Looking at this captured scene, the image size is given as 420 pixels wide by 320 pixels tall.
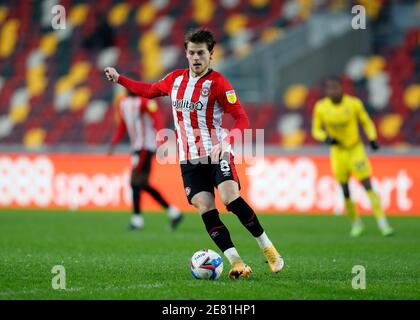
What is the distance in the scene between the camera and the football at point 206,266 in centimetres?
778

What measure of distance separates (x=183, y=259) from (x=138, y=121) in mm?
5255

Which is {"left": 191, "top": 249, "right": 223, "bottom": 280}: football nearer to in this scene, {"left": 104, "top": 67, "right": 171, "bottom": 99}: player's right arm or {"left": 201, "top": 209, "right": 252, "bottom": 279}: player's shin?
{"left": 201, "top": 209, "right": 252, "bottom": 279}: player's shin

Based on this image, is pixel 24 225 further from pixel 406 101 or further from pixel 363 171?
pixel 406 101

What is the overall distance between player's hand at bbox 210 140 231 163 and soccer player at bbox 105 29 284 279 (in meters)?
0.07

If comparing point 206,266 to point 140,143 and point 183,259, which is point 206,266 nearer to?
point 183,259

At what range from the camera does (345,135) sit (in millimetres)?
13922

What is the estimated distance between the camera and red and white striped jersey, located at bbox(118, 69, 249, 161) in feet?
26.2

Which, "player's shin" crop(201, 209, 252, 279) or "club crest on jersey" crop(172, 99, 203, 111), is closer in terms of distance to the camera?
"player's shin" crop(201, 209, 252, 279)

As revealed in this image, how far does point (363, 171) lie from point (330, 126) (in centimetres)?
86

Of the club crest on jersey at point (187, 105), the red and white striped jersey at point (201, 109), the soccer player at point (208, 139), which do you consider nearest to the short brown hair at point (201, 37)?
the soccer player at point (208, 139)

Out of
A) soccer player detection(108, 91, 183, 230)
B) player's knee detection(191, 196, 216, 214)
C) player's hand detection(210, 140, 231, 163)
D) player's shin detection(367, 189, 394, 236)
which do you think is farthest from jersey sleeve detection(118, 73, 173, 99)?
player's shin detection(367, 189, 394, 236)

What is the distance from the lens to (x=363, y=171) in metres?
13.9

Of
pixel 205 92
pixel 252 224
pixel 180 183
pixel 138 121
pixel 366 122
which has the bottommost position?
pixel 252 224

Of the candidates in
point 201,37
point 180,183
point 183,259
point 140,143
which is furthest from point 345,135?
point 201,37
